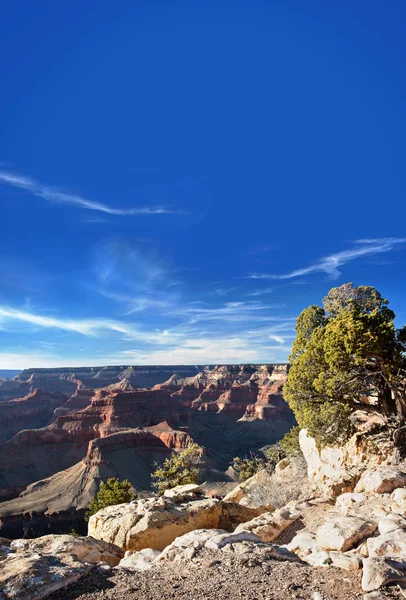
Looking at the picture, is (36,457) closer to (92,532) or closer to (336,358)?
(92,532)

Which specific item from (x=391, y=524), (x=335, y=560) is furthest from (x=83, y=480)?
(x=335, y=560)

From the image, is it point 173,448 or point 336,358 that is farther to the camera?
point 173,448

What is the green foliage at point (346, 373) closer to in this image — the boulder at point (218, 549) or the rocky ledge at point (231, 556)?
the rocky ledge at point (231, 556)

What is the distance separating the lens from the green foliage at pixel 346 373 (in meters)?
18.8

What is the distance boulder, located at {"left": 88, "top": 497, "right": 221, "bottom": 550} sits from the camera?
51.0ft

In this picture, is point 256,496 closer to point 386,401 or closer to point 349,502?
point 349,502

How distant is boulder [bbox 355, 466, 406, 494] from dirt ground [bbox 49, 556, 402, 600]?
27.7 feet

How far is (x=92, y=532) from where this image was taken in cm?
1739

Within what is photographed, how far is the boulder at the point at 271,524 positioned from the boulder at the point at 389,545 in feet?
22.2

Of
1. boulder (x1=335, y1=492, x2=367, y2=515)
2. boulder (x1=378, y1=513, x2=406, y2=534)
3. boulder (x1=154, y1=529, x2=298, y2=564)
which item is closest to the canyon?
boulder (x1=335, y1=492, x2=367, y2=515)

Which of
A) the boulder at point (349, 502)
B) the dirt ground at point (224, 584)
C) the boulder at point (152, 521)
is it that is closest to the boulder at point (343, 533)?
the dirt ground at point (224, 584)

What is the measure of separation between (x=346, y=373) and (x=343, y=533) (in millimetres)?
10557

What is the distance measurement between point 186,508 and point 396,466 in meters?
10.3

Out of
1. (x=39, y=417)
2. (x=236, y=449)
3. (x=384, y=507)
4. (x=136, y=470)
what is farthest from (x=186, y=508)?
(x=39, y=417)
